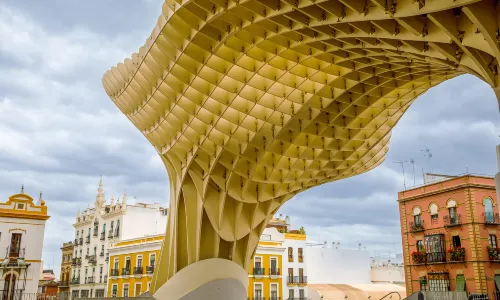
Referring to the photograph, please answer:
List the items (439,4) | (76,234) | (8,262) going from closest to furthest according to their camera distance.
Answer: (439,4)
(8,262)
(76,234)

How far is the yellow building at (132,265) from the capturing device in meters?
59.7

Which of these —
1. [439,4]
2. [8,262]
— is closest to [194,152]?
[439,4]

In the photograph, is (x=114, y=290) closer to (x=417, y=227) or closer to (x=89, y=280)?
(x=89, y=280)

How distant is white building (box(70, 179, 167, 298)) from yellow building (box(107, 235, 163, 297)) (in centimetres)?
338

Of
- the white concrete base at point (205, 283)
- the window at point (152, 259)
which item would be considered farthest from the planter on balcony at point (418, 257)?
the window at point (152, 259)

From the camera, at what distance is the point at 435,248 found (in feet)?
156

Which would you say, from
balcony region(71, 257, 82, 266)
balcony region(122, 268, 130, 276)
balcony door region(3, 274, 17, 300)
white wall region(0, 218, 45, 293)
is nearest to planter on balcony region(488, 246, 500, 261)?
balcony region(122, 268, 130, 276)

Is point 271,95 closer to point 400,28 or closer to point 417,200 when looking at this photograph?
point 400,28

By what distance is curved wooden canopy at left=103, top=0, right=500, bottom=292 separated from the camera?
49.1 ft

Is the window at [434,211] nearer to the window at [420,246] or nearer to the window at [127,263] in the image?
the window at [420,246]

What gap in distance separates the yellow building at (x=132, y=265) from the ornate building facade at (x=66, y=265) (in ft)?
66.4

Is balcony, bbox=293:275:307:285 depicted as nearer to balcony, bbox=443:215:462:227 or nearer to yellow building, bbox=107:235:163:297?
yellow building, bbox=107:235:163:297

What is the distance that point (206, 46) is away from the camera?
20766 millimetres

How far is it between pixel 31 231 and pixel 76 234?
35354 millimetres
